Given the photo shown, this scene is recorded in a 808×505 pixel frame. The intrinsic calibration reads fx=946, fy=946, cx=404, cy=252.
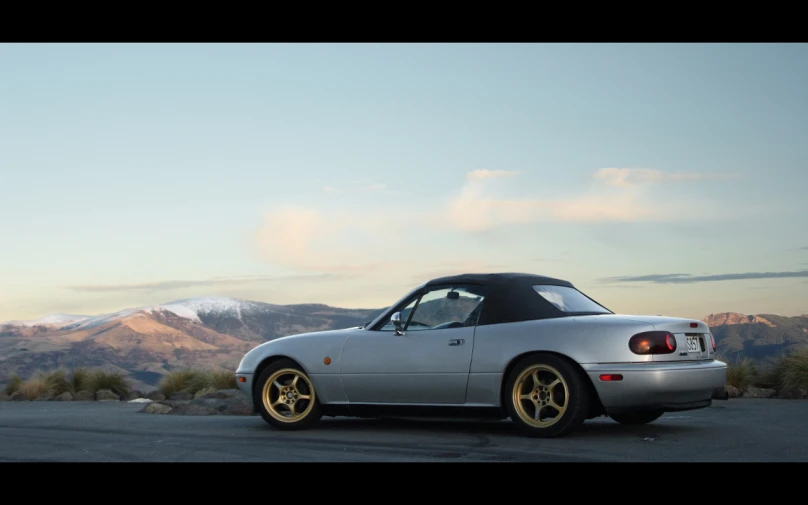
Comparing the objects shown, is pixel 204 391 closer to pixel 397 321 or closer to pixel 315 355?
pixel 315 355

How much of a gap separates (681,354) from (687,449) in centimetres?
104

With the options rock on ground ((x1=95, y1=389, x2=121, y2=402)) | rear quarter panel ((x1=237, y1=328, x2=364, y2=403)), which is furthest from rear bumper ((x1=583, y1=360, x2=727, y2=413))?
rock on ground ((x1=95, y1=389, x2=121, y2=402))

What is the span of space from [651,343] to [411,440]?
7.50 feet

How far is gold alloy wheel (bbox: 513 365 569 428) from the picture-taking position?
8.23m

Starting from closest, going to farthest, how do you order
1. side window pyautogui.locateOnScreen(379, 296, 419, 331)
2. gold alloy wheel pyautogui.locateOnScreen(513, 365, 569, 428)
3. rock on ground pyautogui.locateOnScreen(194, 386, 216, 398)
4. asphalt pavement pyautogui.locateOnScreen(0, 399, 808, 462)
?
1. asphalt pavement pyautogui.locateOnScreen(0, 399, 808, 462)
2. gold alloy wheel pyautogui.locateOnScreen(513, 365, 569, 428)
3. side window pyautogui.locateOnScreen(379, 296, 419, 331)
4. rock on ground pyautogui.locateOnScreen(194, 386, 216, 398)

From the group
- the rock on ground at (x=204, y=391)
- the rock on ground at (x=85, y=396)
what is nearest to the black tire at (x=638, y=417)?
the rock on ground at (x=204, y=391)

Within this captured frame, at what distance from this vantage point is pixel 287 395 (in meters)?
9.95

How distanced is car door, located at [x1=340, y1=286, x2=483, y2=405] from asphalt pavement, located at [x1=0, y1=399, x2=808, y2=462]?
1.32ft

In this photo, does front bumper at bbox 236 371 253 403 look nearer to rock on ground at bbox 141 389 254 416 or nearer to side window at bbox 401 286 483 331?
side window at bbox 401 286 483 331

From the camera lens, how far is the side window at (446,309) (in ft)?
29.9

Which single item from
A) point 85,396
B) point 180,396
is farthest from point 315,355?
point 85,396

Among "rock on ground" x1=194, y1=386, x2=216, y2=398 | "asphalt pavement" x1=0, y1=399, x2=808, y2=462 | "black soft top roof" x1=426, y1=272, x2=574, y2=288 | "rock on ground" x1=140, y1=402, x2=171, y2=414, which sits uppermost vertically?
"black soft top roof" x1=426, y1=272, x2=574, y2=288

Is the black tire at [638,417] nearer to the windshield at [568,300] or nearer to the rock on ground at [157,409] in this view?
the windshield at [568,300]
